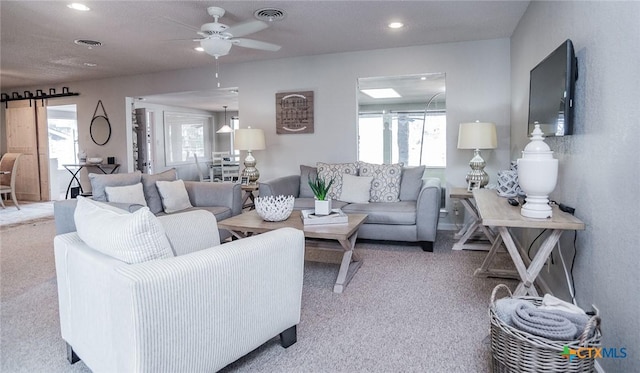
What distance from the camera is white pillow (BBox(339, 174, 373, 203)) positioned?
436 cm

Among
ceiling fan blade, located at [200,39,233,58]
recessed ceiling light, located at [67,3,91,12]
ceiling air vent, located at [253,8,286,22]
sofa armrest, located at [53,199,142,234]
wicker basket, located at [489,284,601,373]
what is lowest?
wicker basket, located at [489,284,601,373]

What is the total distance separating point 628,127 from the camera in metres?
→ 1.57

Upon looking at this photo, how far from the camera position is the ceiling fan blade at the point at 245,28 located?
3.05 metres

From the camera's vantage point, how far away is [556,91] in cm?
231

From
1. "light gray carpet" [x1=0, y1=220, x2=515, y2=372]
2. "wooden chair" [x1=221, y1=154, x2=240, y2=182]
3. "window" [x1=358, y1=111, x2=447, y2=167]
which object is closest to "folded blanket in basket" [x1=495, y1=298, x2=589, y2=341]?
"light gray carpet" [x1=0, y1=220, x2=515, y2=372]

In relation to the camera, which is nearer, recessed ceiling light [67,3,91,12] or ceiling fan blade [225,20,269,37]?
ceiling fan blade [225,20,269,37]

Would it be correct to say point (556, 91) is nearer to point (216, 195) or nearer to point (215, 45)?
point (215, 45)

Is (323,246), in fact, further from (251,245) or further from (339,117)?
(339,117)

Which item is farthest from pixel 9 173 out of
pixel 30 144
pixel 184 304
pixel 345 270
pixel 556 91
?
pixel 556 91

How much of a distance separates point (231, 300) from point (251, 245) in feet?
0.80

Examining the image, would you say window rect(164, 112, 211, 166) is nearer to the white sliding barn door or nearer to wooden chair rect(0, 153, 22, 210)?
the white sliding barn door

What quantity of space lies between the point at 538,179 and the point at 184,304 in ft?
5.98

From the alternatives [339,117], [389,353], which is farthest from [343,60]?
[389,353]

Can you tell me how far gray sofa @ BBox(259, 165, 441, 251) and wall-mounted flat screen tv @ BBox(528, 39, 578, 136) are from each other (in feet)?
4.17
